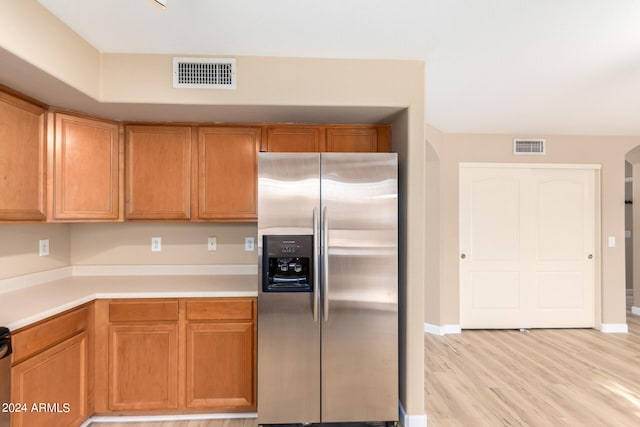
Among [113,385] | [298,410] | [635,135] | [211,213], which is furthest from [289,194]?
[635,135]

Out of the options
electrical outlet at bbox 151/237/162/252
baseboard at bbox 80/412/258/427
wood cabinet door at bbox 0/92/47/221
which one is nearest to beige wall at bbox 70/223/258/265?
electrical outlet at bbox 151/237/162/252

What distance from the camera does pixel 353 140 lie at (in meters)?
2.60

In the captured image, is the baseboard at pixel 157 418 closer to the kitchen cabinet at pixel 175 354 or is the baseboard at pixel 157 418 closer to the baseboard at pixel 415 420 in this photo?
the kitchen cabinet at pixel 175 354

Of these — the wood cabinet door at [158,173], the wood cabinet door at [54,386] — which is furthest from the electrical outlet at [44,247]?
the wood cabinet door at [54,386]

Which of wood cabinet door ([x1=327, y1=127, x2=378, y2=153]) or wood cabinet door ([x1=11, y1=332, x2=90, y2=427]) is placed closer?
wood cabinet door ([x1=11, y1=332, x2=90, y2=427])

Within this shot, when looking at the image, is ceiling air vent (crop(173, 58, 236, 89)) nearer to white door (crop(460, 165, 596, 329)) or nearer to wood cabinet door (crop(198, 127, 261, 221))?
wood cabinet door (crop(198, 127, 261, 221))

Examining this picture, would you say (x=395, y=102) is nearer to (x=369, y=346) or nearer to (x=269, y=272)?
(x=269, y=272)

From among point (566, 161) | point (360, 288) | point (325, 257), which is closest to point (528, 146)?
point (566, 161)

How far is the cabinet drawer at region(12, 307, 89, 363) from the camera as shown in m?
1.64

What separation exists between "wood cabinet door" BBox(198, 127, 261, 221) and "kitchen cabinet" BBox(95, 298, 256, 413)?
2.28 ft

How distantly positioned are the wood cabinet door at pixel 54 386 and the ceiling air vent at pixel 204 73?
1729 mm

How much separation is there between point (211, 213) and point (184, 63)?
3.50 ft

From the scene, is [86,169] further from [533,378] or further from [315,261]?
[533,378]

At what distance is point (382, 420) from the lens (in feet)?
7.09
